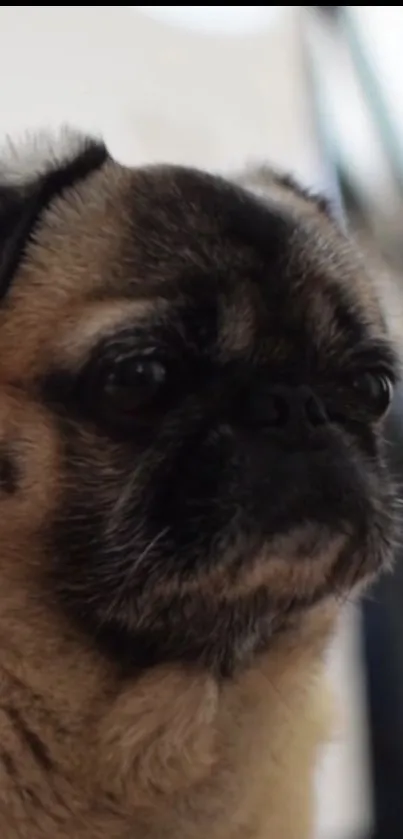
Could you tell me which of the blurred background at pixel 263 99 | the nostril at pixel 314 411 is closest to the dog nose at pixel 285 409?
the nostril at pixel 314 411

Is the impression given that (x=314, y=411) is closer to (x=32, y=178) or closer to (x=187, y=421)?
(x=187, y=421)

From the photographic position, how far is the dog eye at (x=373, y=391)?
722 millimetres

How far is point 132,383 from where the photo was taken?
63 cm

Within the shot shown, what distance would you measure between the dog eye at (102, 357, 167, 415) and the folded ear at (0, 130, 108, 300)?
107mm

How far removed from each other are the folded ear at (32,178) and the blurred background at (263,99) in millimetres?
311

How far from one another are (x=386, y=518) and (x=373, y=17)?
72 centimetres

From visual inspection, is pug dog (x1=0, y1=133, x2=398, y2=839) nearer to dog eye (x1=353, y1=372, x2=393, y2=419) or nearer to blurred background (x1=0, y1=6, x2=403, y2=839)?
dog eye (x1=353, y1=372, x2=393, y2=419)

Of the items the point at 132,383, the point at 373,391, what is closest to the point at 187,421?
the point at 132,383

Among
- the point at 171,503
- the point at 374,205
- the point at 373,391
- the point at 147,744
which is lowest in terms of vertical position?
the point at 147,744

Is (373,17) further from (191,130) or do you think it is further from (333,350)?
(333,350)

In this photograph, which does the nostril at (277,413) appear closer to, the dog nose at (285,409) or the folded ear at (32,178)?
the dog nose at (285,409)

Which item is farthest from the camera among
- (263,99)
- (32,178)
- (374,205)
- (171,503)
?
(263,99)

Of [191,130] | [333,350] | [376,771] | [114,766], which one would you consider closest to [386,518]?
[333,350]

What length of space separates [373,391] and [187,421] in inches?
5.8
